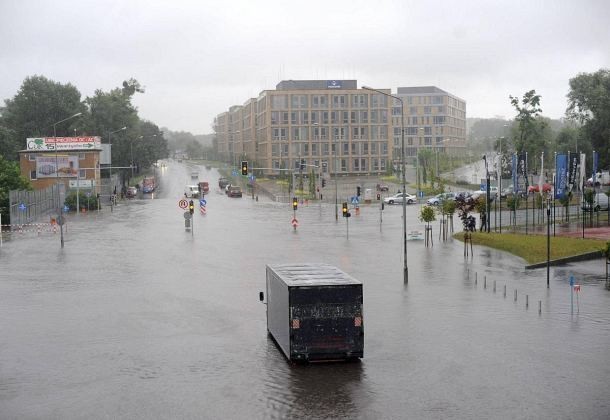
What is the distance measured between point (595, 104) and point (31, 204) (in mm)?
74324

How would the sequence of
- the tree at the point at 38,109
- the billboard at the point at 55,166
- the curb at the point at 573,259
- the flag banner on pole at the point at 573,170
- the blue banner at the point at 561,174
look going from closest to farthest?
1. the curb at the point at 573,259
2. the blue banner at the point at 561,174
3. the flag banner on pole at the point at 573,170
4. the billboard at the point at 55,166
5. the tree at the point at 38,109

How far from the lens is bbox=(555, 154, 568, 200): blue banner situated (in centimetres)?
5422

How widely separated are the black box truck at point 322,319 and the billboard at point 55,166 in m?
79.9

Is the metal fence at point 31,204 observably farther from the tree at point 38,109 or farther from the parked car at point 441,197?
the tree at point 38,109

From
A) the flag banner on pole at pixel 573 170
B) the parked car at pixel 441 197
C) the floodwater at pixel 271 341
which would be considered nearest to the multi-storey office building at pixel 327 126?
the parked car at pixel 441 197

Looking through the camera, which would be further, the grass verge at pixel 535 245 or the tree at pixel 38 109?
the tree at pixel 38 109

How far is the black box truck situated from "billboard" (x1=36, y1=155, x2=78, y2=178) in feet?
262

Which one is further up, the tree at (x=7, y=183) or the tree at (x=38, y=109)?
the tree at (x=38, y=109)

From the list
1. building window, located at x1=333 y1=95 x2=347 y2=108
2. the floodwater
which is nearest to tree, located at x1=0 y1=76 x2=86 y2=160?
building window, located at x1=333 y1=95 x2=347 y2=108

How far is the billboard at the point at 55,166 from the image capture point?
95312mm

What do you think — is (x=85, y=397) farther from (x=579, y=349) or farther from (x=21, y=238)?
(x=21, y=238)

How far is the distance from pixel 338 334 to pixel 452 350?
13.2ft

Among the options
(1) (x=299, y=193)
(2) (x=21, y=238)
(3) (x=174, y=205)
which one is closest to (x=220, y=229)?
(2) (x=21, y=238)

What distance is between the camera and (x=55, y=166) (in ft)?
316
